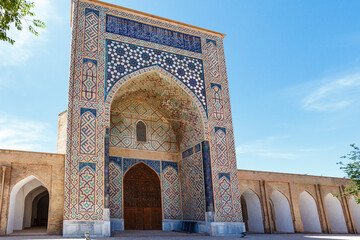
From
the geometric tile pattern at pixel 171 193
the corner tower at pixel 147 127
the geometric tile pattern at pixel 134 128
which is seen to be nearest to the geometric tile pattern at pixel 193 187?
the corner tower at pixel 147 127

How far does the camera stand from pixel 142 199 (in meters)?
9.67

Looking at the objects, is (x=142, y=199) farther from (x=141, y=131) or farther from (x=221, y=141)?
(x=221, y=141)

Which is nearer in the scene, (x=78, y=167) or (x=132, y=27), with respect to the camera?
(x=78, y=167)

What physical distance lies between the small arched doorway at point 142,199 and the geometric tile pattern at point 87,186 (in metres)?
2.54

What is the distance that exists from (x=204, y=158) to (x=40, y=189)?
239 inches

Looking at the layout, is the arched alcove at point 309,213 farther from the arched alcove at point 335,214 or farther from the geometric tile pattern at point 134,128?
the geometric tile pattern at point 134,128

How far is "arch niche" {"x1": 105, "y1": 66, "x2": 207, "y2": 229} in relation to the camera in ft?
29.7

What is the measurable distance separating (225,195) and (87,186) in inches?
142

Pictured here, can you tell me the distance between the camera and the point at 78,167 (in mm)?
7035

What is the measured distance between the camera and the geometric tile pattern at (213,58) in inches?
385

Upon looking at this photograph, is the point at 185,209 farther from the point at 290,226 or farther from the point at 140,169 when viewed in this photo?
the point at 290,226

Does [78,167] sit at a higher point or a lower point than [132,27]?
lower

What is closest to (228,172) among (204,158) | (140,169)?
(204,158)

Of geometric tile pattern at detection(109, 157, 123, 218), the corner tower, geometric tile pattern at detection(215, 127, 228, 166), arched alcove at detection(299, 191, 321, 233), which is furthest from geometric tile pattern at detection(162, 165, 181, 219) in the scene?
arched alcove at detection(299, 191, 321, 233)
